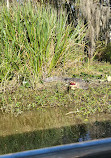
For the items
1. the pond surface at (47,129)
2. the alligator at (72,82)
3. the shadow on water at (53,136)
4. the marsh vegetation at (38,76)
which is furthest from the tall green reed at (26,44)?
the shadow on water at (53,136)

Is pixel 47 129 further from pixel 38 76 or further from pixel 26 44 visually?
pixel 26 44

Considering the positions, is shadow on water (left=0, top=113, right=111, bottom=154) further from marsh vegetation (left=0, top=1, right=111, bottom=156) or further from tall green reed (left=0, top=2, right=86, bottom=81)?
tall green reed (left=0, top=2, right=86, bottom=81)

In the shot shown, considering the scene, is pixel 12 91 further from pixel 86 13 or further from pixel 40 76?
pixel 86 13

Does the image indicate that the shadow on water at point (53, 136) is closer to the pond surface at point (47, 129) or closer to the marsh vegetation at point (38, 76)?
the pond surface at point (47, 129)

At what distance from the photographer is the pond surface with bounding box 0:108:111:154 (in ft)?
9.07

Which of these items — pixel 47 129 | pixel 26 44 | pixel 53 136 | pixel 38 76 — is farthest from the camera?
pixel 26 44

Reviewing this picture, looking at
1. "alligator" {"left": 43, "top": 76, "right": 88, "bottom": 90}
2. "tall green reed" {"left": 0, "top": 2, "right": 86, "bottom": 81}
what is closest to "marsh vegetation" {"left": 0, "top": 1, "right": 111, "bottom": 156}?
"tall green reed" {"left": 0, "top": 2, "right": 86, "bottom": 81}

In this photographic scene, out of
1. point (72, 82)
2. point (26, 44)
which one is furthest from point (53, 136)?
point (26, 44)

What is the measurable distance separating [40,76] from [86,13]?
5.14 m

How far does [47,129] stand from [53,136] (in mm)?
282

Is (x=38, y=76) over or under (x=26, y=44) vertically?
under

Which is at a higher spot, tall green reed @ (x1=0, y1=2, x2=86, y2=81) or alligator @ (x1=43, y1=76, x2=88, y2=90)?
tall green reed @ (x1=0, y1=2, x2=86, y2=81)

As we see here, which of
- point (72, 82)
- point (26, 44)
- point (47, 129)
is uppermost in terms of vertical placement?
point (26, 44)

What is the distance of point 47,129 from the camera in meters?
3.22
